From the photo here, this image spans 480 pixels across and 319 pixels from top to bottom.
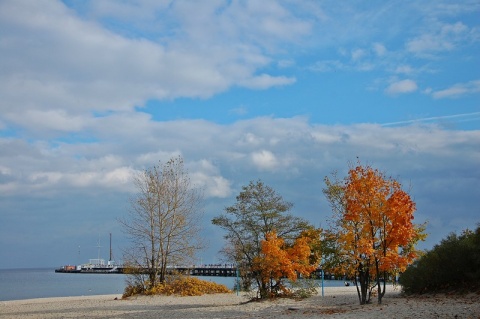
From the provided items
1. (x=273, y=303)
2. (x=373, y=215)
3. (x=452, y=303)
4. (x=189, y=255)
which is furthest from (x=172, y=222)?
(x=452, y=303)

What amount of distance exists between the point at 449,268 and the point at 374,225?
4545mm

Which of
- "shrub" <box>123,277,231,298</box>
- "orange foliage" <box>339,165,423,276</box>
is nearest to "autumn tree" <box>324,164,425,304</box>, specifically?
"orange foliage" <box>339,165,423,276</box>

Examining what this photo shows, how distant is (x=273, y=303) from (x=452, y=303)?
764cm

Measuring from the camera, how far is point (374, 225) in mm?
20141

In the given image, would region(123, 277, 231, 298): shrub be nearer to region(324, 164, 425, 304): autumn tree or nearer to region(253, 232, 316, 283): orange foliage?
region(253, 232, 316, 283): orange foliage

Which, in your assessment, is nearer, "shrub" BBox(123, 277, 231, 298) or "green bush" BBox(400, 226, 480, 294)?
"green bush" BBox(400, 226, 480, 294)

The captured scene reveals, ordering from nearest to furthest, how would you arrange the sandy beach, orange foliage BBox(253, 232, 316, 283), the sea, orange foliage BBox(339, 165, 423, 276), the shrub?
1. the sandy beach
2. orange foliage BBox(339, 165, 423, 276)
3. orange foliage BBox(253, 232, 316, 283)
4. the shrub
5. the sea

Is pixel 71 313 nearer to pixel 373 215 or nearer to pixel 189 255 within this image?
pixel 189 255

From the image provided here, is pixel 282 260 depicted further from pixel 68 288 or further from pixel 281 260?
pixel 68 288

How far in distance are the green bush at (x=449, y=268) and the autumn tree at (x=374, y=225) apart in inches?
94.4

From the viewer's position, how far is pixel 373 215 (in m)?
19.9

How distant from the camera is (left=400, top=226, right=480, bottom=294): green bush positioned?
21078 millimetres

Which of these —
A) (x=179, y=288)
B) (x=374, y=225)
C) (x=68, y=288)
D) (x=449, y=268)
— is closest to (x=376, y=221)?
(x=374, y=225)

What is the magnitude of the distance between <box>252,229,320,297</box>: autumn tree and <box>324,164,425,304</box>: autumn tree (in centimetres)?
241
